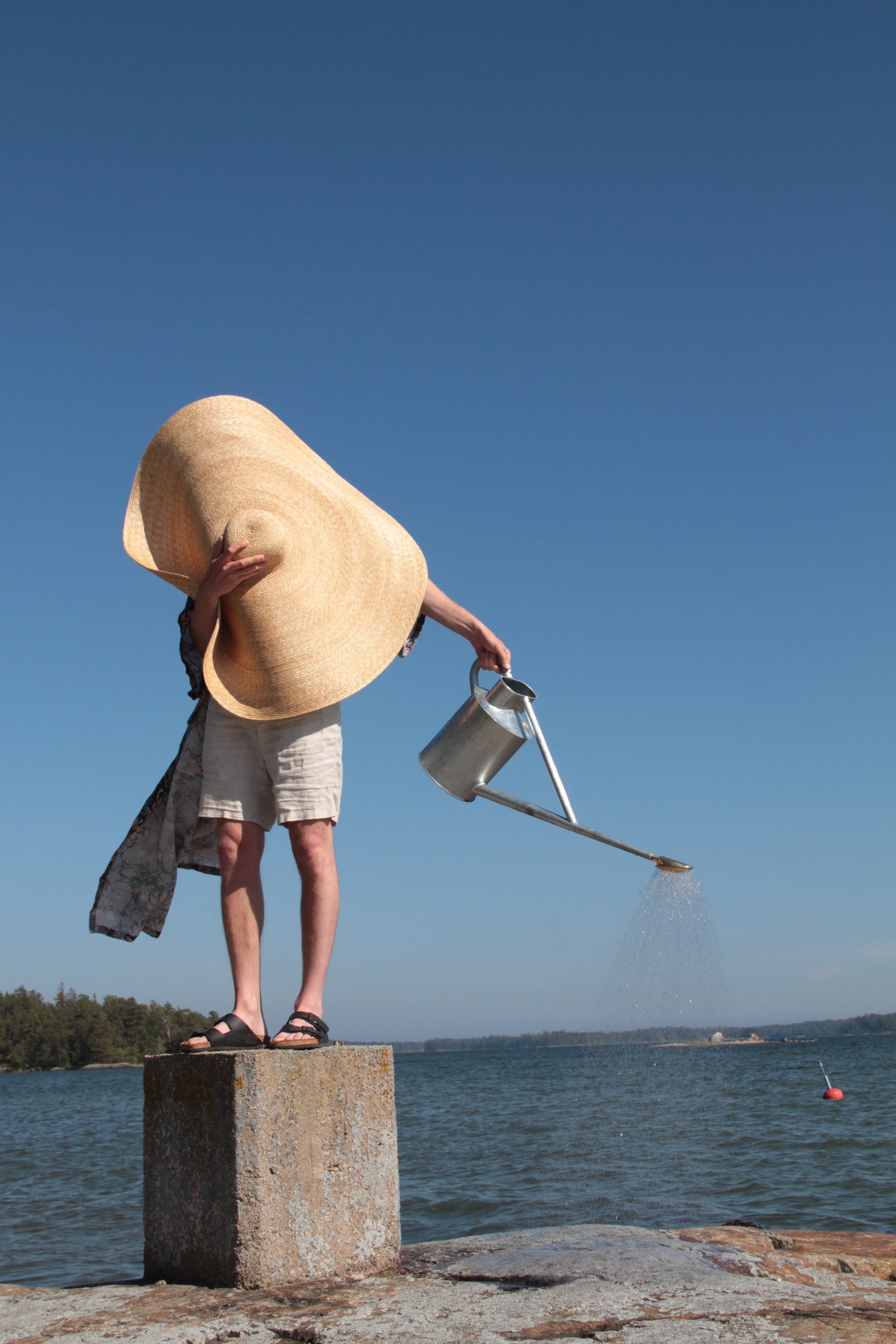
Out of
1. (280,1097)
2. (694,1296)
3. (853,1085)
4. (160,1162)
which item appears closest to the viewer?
(694,1296)

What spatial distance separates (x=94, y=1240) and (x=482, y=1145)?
775 cm

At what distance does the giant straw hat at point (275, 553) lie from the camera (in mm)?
3117

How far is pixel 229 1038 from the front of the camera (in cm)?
291

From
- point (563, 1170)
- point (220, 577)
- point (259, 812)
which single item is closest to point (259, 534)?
point (220, 577)

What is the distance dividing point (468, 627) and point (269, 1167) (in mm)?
1835

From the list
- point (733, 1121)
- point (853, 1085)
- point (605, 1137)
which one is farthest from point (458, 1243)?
point (853, 1085)

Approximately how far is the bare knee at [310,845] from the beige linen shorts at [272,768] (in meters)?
0.03

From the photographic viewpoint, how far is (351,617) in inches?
129

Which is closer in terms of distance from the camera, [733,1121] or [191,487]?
[191,487]

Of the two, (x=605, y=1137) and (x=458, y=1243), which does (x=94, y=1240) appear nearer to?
(x=458, y=1243)

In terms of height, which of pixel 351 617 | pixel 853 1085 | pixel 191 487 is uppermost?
pixel 191 487

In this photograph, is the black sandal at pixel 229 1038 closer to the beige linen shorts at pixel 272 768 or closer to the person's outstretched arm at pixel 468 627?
the beige linen shorts at pixel 272 768

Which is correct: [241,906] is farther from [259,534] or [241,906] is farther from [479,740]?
[259,534]

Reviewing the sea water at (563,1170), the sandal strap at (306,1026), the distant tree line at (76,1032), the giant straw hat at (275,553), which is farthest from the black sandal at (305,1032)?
the distant tree line at (76,1032)
